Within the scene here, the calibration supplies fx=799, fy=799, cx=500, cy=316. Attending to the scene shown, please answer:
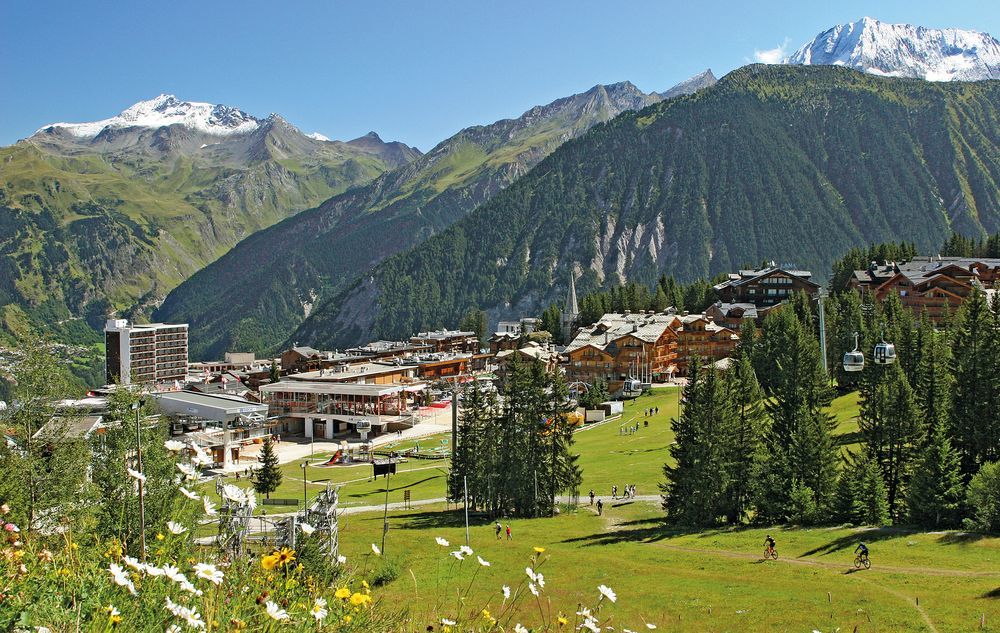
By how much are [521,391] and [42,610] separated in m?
57.1

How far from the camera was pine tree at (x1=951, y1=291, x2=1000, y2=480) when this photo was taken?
162ft

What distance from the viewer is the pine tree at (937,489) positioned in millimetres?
44344

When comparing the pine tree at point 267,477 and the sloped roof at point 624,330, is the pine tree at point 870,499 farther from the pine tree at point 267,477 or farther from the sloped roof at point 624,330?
the sloped roof at point 624,330

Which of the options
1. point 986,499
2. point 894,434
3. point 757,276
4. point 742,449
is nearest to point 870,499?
point 894,434

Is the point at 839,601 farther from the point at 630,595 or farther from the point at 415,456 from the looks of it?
the point at 415,456

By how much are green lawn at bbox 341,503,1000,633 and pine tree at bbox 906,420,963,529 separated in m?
2.60

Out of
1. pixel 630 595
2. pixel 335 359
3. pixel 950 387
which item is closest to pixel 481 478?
pixel 630 595

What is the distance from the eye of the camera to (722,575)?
39281 millimetres

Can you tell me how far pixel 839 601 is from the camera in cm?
3297

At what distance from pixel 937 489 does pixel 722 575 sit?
14.9 meters

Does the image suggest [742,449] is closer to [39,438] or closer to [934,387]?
[934,387]

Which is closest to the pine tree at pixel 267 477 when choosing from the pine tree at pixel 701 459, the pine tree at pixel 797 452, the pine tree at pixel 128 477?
the pine tree at pixel 701 459

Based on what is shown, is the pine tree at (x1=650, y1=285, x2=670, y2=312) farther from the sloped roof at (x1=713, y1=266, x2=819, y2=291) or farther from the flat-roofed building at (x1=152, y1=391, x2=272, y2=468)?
the flat-roofed building at (x1=152, y1=391, x2=272, y2=468)

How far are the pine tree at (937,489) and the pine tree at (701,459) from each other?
35.6 feet
